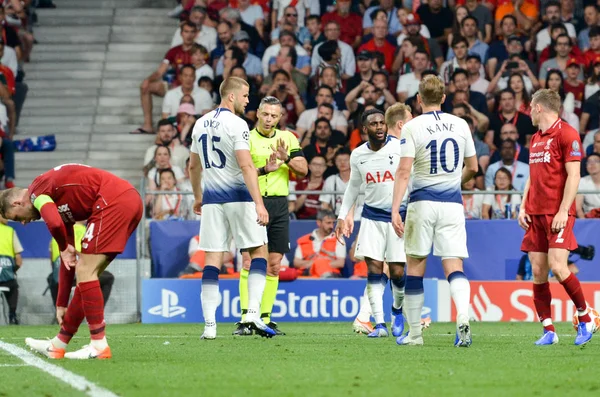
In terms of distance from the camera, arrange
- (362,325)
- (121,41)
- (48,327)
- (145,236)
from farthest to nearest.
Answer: (121,41) → (145,236) → (48,327) → (362,325)

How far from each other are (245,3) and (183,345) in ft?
41.5

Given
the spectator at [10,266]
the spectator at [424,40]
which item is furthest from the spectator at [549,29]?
the spectator at [10,266]

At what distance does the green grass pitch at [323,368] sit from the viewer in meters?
7.37

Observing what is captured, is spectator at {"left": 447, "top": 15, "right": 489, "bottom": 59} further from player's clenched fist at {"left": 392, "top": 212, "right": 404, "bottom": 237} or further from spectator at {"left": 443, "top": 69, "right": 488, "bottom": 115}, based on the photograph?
player's clenched fist at {"left": 392, "top": 212, "right": 404, "bottom": 237}

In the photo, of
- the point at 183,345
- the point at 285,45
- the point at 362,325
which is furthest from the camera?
the point at 285,45

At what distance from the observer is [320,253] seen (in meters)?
16.9

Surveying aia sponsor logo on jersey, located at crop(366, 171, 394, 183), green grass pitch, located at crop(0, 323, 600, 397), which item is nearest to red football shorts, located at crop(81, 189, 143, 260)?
green grass pitch, located at crop(0, 323, 600, 397)

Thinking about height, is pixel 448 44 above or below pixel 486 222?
above

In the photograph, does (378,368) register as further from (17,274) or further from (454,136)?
(17,274)

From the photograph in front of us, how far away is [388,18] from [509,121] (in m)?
3.44

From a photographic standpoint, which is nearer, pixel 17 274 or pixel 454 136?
pixel 454 136

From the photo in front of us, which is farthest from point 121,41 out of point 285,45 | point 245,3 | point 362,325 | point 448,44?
point 362,325

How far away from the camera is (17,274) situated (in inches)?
683

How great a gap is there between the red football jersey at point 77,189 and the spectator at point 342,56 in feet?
39.8
